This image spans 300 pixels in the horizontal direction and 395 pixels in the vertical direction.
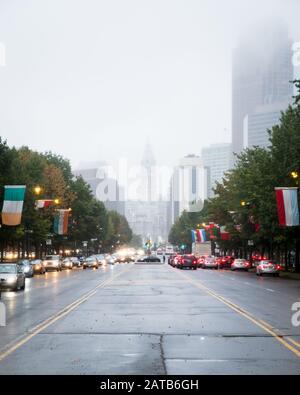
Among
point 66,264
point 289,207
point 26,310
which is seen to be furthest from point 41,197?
point 26,310

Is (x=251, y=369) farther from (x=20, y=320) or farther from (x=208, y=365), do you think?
(x=20, y=320)

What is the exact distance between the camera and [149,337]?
17.4 metres

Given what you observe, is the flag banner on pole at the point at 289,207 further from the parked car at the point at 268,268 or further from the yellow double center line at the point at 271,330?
the yellow double center line at the point at 271,330

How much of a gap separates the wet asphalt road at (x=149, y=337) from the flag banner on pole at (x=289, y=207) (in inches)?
758

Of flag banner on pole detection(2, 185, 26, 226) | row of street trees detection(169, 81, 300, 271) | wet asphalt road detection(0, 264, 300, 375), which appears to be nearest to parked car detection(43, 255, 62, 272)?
row of street trees detection(169, 81, 300, 271)

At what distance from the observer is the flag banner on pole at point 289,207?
4872cm

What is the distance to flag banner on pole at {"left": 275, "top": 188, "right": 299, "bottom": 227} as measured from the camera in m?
48.7

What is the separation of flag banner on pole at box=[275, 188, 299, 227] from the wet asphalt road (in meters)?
19.2

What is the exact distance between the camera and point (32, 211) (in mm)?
77812

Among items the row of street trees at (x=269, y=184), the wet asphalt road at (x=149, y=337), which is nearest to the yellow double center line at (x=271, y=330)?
the wet asphalt road at (x=149, y=337)

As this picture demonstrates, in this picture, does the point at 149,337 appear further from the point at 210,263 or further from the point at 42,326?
the point at 210,263

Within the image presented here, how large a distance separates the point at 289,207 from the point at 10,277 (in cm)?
1936
